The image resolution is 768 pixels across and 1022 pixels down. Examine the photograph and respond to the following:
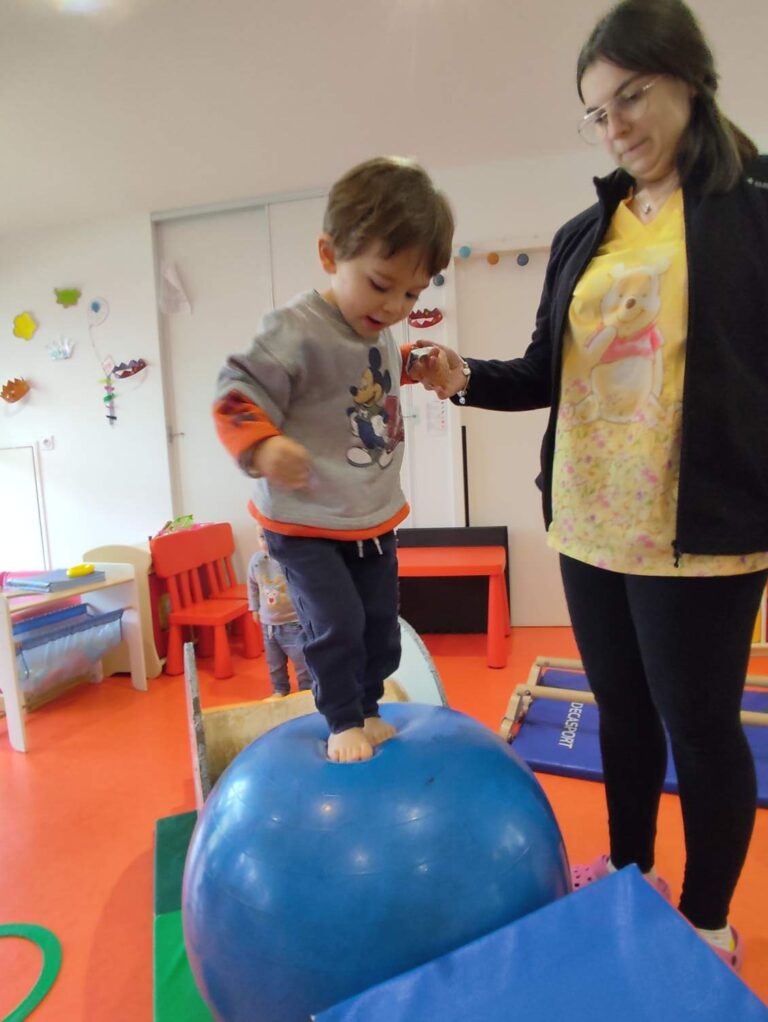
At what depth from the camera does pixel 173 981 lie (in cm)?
116

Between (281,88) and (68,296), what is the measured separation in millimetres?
2096

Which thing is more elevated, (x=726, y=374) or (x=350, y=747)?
(x=726, y=374)

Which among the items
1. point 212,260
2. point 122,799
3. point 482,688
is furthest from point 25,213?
point 482,688

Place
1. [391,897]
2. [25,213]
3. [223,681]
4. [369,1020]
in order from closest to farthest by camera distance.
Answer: [369,1020] < [391,897] < [223,681] < [25,213]

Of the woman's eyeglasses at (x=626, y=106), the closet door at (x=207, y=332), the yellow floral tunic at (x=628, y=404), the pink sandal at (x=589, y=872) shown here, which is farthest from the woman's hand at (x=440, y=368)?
the closet door at (x=207, y=332)

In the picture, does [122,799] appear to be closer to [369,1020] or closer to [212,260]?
→ [369,1020]

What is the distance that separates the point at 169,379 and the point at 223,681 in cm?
199

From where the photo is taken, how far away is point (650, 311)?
911 millimetres

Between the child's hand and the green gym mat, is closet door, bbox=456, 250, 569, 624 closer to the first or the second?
the green gym mat

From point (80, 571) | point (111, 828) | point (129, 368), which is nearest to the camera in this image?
point (111, 828)

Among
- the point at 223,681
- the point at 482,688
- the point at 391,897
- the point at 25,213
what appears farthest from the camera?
the point at 25,213

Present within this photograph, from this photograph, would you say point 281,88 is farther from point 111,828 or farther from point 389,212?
point 111,828

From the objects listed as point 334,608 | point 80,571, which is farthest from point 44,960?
point 80,571

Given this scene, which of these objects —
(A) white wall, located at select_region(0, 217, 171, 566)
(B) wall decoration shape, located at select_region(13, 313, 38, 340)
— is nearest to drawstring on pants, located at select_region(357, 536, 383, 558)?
(A) white wall, located at select_region(0, 217, 171, 566)
